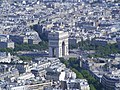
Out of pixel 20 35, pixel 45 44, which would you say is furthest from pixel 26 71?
pixel 20 35


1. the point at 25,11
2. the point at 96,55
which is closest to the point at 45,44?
the point at 96,55

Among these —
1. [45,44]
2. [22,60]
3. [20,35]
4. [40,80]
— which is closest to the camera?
[40,80]

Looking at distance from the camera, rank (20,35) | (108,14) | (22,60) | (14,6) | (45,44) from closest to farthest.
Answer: (22,60) → (45,44) → (20,35) → (108,14) → (14,6)

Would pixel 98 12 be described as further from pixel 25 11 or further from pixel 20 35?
pixel 20 35

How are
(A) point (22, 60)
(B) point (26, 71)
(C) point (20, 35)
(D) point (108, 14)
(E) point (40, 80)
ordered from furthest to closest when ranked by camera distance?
(D) point (108, 14), (C) point (20, 35), (A) point (22, 60), (B) point (26, 71), (E) point (40, 80)

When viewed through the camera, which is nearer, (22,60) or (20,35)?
(22,60)

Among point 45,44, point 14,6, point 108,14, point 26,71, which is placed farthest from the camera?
→ point 14,6

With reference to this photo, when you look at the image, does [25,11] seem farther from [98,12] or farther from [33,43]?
[33,43]

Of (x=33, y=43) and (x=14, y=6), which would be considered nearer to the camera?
(x=33, y=43)
